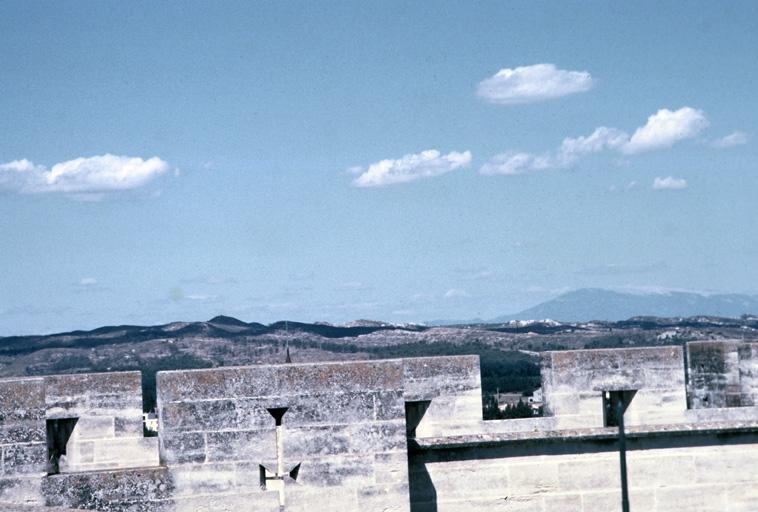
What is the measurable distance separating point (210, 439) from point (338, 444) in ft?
3.38

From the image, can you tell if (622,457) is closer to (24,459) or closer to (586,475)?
(586,475)

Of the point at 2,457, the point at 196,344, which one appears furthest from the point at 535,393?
the point at 196,344

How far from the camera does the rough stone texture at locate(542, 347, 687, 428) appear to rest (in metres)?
13.2

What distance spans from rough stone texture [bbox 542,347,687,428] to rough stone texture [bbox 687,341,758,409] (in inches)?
28.7

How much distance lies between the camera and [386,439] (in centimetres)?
1069

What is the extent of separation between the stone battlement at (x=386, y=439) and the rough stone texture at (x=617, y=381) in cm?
1

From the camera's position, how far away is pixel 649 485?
40.9 ft

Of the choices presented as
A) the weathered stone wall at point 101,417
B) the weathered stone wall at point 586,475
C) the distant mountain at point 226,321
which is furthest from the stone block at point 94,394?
the distant mountain at point 226,321

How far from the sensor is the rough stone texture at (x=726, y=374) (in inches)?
541

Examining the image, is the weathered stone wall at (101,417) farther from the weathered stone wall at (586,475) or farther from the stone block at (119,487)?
the weathered stone wall at (586,475)

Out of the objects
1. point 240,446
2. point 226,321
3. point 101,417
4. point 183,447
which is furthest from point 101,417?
point 226,321

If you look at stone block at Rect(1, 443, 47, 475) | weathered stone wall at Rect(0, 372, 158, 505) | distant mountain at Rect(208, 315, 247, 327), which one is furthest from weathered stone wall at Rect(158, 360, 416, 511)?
distant mountain at Rect(208, 315, 247, 327)

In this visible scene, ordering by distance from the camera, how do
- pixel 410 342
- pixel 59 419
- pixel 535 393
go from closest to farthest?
pixel 59 419 < pixel 535 393 < pixel 410 342

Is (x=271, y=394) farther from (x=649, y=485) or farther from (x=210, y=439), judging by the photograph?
(x=649, y=485)
